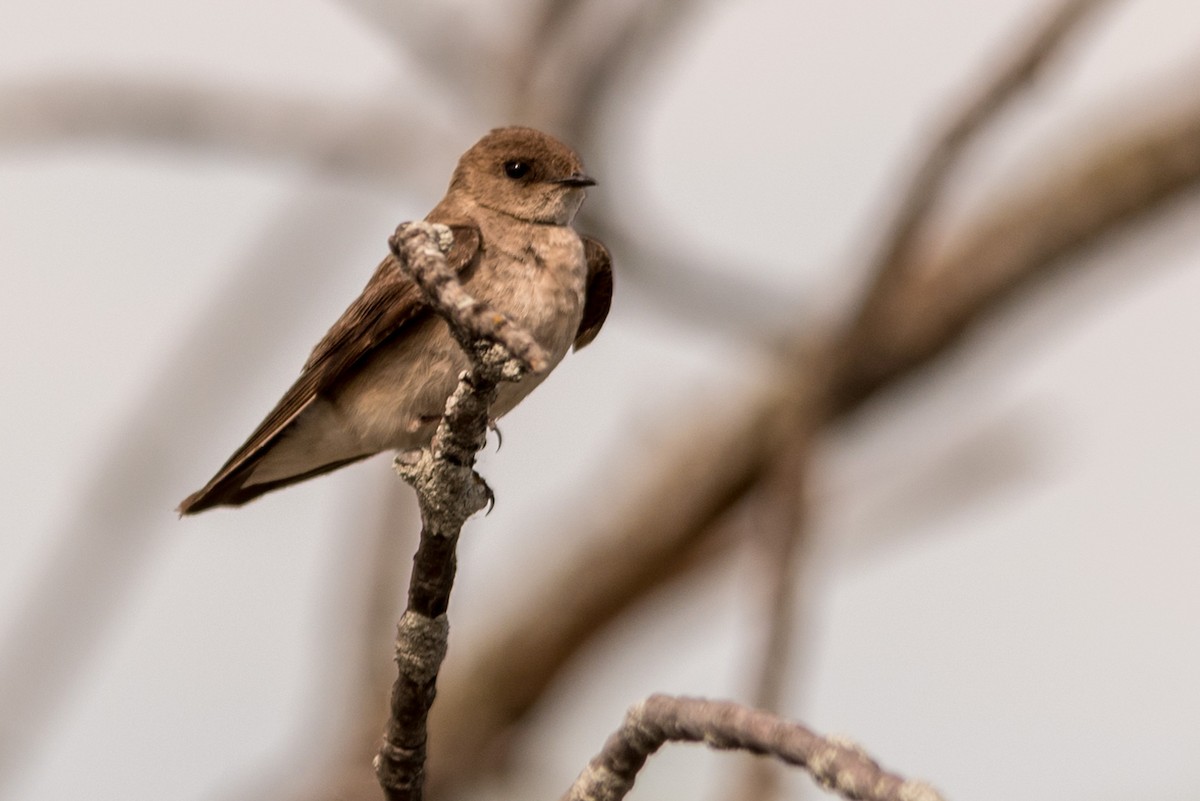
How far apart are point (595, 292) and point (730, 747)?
2597 millimetres

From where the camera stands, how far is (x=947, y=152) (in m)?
6.43

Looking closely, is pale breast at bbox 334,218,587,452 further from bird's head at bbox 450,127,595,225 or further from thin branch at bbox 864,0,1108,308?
thin branch at bbox 864,0,1108,308

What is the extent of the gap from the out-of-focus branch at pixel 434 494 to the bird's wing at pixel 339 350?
3.83 feet

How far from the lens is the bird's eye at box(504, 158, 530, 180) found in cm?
559

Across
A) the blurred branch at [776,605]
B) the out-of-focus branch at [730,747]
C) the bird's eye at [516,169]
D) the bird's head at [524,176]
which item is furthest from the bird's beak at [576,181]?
the out-of-focus branch at [730,747]

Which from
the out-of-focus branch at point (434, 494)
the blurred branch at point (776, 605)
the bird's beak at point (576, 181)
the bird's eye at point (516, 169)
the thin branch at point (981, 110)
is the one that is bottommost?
the out-of-focus branch at point (434, 494)

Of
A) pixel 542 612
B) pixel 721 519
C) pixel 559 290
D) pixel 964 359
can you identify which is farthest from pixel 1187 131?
pixel 559 290

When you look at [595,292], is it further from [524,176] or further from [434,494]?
[434,494]

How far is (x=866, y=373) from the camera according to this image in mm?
10531

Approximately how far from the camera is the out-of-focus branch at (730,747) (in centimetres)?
256

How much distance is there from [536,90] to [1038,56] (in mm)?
3350

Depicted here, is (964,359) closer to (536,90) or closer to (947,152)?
(536,90)

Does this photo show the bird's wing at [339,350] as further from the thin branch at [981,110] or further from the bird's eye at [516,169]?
the thin branch at [981,110]

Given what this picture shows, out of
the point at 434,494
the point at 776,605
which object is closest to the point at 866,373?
the point at 776,605
